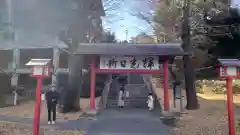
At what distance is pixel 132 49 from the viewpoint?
48.1ft

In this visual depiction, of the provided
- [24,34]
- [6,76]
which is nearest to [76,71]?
[24,34]

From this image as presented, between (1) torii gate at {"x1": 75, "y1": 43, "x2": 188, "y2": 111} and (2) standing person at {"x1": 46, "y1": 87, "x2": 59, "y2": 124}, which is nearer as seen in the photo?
(2) standing person at {"x1": 46, "y1": 87, "x2": 59, "y2": 124}

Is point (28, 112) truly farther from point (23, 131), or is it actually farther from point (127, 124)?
point (127, 124)

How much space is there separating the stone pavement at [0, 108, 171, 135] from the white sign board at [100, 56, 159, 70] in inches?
86.9

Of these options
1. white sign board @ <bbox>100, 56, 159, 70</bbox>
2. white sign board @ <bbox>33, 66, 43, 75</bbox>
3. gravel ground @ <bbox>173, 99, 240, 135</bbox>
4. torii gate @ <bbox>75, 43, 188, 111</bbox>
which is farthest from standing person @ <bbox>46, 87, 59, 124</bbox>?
gravel ground @ <bbox>173, 99, 240, 135</bbox>

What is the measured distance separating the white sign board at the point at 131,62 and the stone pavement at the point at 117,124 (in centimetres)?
221

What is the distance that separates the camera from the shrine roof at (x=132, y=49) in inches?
551

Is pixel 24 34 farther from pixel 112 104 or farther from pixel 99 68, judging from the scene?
pixel 112 104

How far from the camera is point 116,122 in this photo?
40.4 feet

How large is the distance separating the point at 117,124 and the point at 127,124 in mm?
381

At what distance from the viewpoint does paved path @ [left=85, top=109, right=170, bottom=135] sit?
10.3 m

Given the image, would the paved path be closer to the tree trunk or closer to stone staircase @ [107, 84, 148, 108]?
the tree trunk

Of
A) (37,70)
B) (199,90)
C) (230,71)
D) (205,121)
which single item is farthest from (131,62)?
(199,90)

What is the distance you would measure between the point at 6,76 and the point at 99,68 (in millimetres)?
7066
